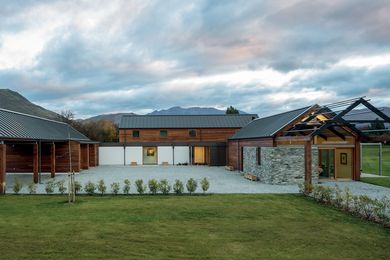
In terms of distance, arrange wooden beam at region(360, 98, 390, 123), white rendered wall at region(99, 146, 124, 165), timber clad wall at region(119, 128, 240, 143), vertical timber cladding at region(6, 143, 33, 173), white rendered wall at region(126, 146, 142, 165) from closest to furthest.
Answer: wooden beam at region(360, 98, 390, 123)
vertical timber cladding at region(6, 143, 33, 173)
white rendered wall at region(99, 146, 124, 165)
white rendered wall at region(126, 146, 142, 165)
timber clad wall at region(119, 128, 240, 143)

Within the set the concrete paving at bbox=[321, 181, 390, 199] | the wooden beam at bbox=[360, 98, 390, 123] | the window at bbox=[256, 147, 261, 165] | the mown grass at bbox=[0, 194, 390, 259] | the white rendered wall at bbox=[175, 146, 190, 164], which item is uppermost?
the wooden beam at bbox=[360, 98, 390, 123]

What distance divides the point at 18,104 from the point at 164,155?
354 feet

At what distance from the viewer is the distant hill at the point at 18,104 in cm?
11725

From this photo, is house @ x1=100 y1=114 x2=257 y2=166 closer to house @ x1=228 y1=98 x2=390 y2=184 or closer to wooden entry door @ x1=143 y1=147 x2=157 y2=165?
wooden entry door @ x1=143 y1=147 x2=157 y2=165

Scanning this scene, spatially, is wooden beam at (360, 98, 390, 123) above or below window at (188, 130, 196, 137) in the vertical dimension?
above

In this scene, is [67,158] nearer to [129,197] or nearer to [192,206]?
[129,197]

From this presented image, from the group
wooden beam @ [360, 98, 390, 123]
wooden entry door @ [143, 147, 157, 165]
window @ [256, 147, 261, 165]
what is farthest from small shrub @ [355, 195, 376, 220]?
wooden entry door @ [143, 147, 157, 165]

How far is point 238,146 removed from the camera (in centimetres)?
2791

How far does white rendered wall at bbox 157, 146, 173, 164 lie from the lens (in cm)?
3612

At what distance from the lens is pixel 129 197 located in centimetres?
1371

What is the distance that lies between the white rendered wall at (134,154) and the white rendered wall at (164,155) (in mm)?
2013

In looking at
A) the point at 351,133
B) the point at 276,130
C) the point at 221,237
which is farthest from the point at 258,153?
the point at 221,237

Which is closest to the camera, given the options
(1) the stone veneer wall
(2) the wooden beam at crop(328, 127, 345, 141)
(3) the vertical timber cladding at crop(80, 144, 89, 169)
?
(1) the stone veneer wall

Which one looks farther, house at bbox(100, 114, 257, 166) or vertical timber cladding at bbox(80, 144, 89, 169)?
house at bbox(100, 114, 257, 166)
